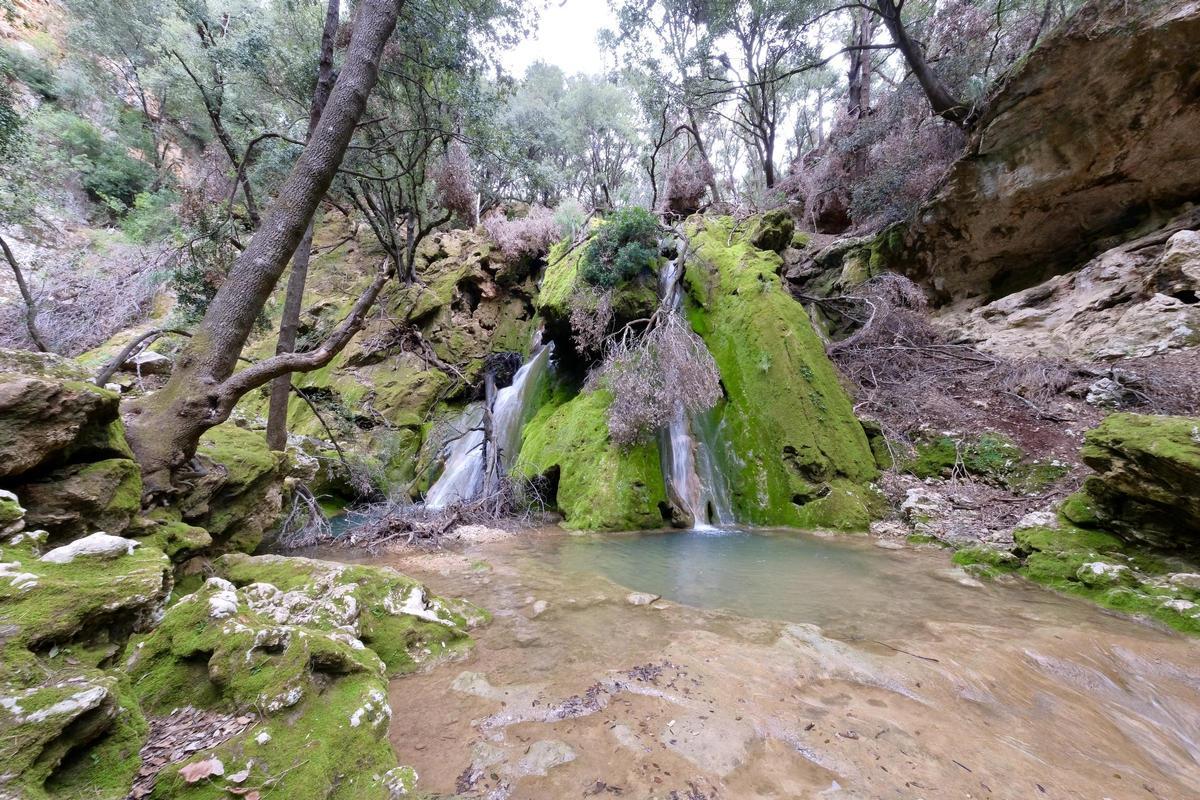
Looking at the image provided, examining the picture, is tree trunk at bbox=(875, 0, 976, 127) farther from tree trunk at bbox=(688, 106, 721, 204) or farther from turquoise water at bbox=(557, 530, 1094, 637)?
turquoise water at bbox=(557, 530, 1094, 637)

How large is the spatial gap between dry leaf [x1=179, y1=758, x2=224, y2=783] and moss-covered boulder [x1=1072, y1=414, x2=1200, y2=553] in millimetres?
6166

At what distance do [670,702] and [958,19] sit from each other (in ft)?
51.0

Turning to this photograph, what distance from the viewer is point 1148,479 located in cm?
396

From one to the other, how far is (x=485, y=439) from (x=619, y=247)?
4.63 meters

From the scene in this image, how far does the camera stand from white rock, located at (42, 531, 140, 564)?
206 cm

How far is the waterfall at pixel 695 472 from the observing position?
7.70 m

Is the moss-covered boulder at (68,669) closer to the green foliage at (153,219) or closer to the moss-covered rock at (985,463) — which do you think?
the moss-covered rock at (985,463)

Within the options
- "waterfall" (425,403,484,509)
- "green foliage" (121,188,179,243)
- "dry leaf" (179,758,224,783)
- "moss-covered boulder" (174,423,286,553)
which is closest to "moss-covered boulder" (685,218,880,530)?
"waterfall" (425,403,484,509)

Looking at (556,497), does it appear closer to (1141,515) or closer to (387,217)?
(1141,515)

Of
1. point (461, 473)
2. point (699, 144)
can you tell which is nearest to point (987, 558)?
point (461, 473)

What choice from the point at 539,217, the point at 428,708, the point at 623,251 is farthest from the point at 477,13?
the point at 428,708

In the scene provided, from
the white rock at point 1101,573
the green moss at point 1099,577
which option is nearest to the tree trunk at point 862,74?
the green moss at point 1099,577

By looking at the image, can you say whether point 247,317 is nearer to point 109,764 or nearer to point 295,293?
point 295,293

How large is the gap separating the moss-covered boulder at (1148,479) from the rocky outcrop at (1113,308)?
4.48 meters
